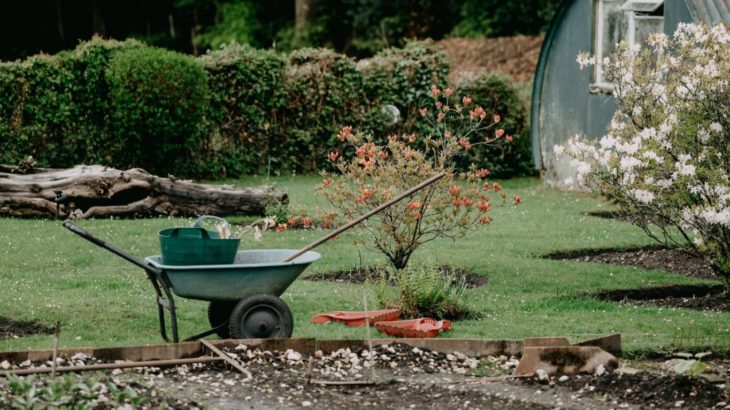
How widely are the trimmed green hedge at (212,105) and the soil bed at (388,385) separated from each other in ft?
37.5

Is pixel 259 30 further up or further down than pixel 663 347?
further up

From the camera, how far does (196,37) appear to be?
125 feet

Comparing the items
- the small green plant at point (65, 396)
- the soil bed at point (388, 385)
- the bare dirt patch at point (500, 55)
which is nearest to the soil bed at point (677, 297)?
the soil bed at point (388, 385)

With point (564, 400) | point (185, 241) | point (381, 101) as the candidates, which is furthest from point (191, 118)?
point (564, 400)

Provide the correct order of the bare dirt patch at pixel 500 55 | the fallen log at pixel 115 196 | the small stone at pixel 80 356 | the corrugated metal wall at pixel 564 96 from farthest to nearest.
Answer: the bare dirt patch at pixel 500 55, the corrugated metal wall at pixel 564 96, the fallen log at pixel 115 196, the small stone at pixel 80 356

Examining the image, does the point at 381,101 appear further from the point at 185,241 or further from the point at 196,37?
the point at 196,37

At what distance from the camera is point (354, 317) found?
8.91m

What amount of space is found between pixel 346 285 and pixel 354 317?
1687 millimetres

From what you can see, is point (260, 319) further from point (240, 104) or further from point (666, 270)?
point (240, 104)

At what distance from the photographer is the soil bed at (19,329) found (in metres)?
8.46

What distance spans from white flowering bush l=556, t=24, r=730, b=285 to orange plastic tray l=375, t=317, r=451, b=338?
5.29 ft

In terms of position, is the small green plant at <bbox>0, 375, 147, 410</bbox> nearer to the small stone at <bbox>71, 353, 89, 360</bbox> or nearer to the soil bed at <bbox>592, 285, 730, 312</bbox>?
the small stone at <bbox>71, 353, 89, 360</bbox>

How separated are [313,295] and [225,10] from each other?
2838cm

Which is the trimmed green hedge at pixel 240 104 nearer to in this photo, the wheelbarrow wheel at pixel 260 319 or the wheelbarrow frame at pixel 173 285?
the wheelbarrow frame at pixel 173 285
